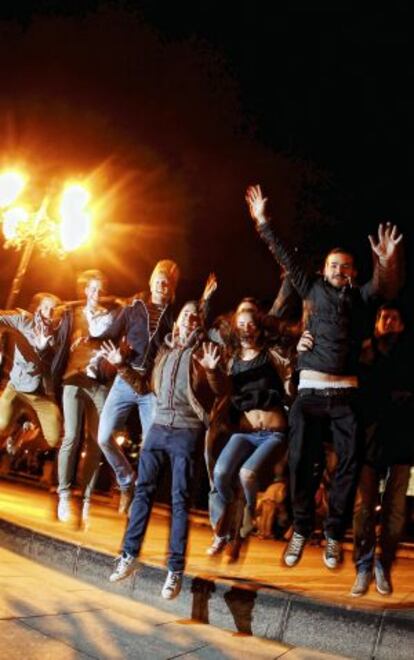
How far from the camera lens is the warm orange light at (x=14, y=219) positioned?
37.2 feet

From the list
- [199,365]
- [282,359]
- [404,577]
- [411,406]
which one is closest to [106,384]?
[199,365]

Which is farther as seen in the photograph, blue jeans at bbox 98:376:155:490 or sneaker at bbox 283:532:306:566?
blue jeans at bbox 98:376:155:490

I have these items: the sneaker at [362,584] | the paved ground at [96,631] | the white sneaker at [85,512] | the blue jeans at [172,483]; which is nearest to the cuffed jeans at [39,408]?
the white sneaker at [85,512]

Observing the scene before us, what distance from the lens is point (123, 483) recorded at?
6.29m

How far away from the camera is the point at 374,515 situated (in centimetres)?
500

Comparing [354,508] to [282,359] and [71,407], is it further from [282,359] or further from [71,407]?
[71,407]

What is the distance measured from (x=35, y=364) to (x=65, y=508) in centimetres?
171

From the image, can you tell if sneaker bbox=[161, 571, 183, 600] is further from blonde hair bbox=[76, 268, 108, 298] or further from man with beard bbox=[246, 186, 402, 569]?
blonde hair bbox=[76, 268, 108, 298]

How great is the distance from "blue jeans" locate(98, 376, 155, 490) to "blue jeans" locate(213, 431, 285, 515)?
0.94 metres

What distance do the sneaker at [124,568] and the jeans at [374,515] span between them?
192 cm

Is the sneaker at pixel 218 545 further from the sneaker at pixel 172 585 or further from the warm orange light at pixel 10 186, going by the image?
the warm orange light at pixel 10 186

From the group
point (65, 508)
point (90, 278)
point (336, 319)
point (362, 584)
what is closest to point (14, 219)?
point (90, 278)

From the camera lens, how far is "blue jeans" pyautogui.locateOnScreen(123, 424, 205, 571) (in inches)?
193

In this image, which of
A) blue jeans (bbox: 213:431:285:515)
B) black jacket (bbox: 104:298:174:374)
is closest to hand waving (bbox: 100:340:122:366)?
black jacket (bbox: 104:298:174:374)
